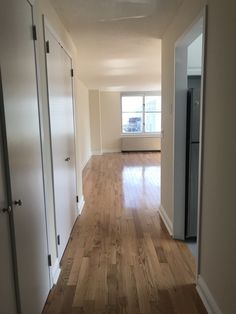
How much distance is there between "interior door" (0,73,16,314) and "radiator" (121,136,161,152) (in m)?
8.80

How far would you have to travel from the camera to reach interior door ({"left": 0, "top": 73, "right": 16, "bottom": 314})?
1.23 metres

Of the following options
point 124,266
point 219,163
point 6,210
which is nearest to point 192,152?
point 219,163

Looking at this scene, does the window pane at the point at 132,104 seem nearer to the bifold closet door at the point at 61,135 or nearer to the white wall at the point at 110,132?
the white wall at the point at 110,132

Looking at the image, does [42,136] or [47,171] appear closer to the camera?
[42,136]

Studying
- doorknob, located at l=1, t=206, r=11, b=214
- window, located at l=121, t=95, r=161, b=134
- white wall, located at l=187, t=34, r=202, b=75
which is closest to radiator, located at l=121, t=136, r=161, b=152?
window, located at l=121, t=95, r=161, b=134

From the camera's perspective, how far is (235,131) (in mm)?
1393

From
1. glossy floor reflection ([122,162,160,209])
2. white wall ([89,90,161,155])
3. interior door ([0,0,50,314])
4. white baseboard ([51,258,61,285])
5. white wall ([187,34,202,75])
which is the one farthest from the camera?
white wall ([89,90,161,155])

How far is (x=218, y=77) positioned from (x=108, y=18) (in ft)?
5.04

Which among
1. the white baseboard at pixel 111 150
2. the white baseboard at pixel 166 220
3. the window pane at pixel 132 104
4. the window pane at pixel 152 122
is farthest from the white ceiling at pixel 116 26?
the white baseboard at pixel 111 150

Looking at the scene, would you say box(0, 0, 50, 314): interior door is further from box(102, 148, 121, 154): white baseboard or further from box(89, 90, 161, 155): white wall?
box(102, 148, 121, 154): white baseboard

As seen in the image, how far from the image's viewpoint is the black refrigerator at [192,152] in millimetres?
2697

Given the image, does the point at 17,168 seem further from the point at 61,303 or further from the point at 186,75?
the point at 186,75

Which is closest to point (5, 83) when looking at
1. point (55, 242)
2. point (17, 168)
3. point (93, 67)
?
point (17, 168)

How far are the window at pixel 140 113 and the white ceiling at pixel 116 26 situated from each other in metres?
5.52
